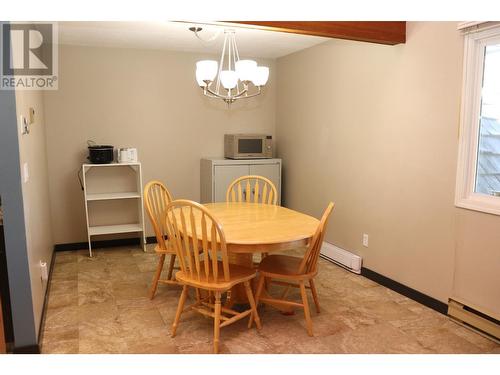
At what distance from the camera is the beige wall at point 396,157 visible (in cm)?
292

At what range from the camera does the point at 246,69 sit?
3016mm

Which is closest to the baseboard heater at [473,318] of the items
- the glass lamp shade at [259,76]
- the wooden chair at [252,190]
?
the wooden chair at [252,190]

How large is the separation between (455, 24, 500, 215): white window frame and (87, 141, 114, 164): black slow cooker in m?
3.34

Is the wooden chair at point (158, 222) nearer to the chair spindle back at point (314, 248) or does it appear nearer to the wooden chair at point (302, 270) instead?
the wooden chair at point (302, 270)

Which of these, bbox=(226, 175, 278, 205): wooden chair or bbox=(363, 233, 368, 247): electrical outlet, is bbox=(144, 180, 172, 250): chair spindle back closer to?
bbox=(226, 175, 278, 205): wooden chair

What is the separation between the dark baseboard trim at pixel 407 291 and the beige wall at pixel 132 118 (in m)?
2.34

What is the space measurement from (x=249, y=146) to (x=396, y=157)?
76.6 inches

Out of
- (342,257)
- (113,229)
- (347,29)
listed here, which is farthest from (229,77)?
(113,229)

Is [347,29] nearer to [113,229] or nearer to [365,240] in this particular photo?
[365,240]

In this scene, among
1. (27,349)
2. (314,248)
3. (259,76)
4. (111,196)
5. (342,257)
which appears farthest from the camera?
(111,196)

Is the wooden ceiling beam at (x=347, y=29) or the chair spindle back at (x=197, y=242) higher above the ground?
the wooden ceiling beam at (x=347, y=29)

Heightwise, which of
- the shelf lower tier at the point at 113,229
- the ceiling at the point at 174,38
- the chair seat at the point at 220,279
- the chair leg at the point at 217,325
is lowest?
the chair leg at the point at 217,325

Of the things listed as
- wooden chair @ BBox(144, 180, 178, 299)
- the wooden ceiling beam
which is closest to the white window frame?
the wooden ceiling beam
